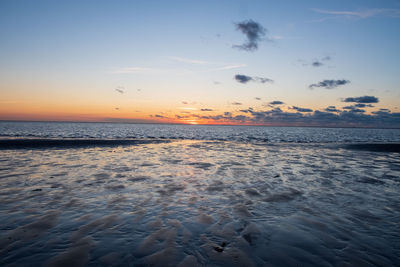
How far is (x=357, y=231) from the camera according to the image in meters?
5.62

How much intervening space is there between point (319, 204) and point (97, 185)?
385 inches

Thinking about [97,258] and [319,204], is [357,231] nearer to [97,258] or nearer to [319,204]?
[319,204]

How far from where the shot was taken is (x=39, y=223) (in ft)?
18.5

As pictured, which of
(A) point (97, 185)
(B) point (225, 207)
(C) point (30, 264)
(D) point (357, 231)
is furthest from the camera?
(A) point (97, 185)

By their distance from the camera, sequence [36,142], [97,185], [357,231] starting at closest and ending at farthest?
[357,231] < [97,185] < [36,142]

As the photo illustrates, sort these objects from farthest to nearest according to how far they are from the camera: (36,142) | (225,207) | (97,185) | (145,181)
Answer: (36,142)
(145,181)
(97,185)
(225,207)

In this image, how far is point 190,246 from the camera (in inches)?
184

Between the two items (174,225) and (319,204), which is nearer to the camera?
(174,225)

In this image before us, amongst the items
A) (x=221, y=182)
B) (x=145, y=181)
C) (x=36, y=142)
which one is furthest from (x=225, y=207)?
(x=36, y=142)

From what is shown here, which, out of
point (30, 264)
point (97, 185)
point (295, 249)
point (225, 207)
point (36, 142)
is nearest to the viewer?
point (30, 264)

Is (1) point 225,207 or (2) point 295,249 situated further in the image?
(1) point 225,207

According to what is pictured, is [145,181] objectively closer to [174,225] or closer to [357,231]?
[174,225]

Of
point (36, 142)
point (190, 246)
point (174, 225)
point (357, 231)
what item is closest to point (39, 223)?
point (174, 225)

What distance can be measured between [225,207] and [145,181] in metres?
5.08
